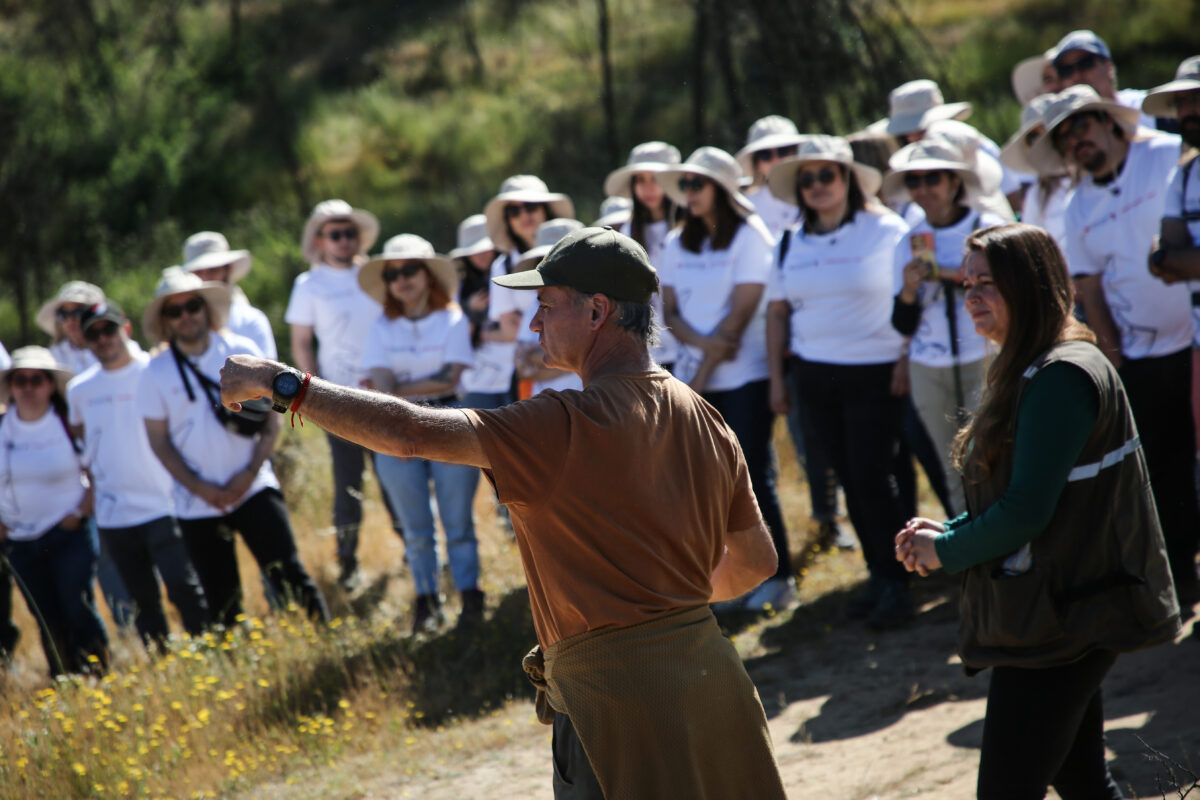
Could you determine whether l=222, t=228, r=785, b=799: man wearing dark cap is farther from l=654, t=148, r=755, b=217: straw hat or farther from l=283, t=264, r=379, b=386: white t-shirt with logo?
l=283, t=264, r=379, b=386: white t-shirt with logo

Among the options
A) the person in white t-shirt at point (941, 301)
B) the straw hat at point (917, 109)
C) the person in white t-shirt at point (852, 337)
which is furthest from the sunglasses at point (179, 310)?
the straw hat at point (917, 109)

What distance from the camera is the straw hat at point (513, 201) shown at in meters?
7.65

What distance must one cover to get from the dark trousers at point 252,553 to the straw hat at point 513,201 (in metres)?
2.21

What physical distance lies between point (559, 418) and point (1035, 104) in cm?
463

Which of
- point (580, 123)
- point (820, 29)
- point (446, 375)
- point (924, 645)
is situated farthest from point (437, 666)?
point (580, 123)

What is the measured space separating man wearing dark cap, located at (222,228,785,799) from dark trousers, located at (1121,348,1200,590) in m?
3.22

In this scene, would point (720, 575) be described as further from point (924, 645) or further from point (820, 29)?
point (820, 29)

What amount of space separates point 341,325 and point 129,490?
184cm

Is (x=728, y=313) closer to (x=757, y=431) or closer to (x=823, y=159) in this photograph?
(x=757, y=431)

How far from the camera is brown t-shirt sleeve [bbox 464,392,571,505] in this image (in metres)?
2.65

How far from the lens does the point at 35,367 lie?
7.21m

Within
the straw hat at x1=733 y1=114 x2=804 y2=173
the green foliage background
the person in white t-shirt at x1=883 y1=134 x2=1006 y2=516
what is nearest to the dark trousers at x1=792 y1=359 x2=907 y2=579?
the person in white t-shirt at x1=883 y1=134 x2=1006 y2=516

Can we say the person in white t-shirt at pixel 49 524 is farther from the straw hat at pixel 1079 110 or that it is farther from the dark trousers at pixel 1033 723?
the straw hat at pixel 1079 110

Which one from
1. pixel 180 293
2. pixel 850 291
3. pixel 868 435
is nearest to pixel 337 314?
pixel 180 293
